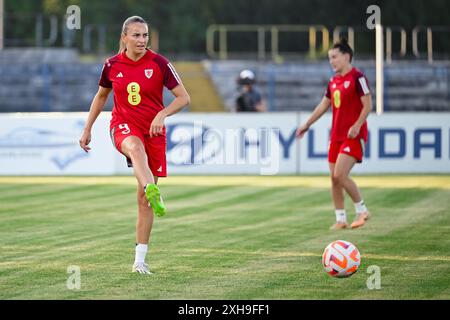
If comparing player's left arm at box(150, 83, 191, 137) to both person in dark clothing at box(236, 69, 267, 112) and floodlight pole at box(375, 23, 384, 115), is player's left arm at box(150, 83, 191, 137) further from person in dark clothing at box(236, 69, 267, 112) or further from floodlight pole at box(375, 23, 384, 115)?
floodlight pole at box(375, 23, 384, 115)

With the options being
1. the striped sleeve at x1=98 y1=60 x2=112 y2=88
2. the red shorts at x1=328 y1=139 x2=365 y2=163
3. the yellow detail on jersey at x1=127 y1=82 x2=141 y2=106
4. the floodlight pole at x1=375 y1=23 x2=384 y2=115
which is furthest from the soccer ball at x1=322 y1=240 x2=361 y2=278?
the floodlight pole at x1=375 y1=23 x2=384 y2=115

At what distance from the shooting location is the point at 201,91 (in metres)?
42.8

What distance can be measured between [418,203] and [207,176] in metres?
7.88

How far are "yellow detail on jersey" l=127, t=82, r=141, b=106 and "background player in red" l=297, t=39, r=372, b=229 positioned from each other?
4487mm

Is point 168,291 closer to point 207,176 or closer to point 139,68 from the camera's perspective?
point 139,68

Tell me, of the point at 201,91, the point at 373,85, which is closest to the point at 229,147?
the point at 373,85

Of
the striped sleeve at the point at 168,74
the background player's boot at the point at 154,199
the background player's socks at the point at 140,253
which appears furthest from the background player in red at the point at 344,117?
the background player's boot at the point at 154,199

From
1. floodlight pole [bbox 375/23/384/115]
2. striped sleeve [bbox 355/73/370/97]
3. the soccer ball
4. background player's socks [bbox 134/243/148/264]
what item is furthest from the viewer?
floodlight pole [bbox 375/23/384/115]

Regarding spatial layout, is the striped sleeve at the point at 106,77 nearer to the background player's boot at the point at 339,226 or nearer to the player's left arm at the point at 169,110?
the player's left arm at the point at 169,110

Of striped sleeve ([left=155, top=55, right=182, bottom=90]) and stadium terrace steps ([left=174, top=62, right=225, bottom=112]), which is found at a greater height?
stadium terrace steps ([left=174, top=62, right=225, bottom=112])

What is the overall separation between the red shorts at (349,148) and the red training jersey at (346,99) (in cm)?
6

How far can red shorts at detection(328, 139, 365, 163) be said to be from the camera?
15.2m
